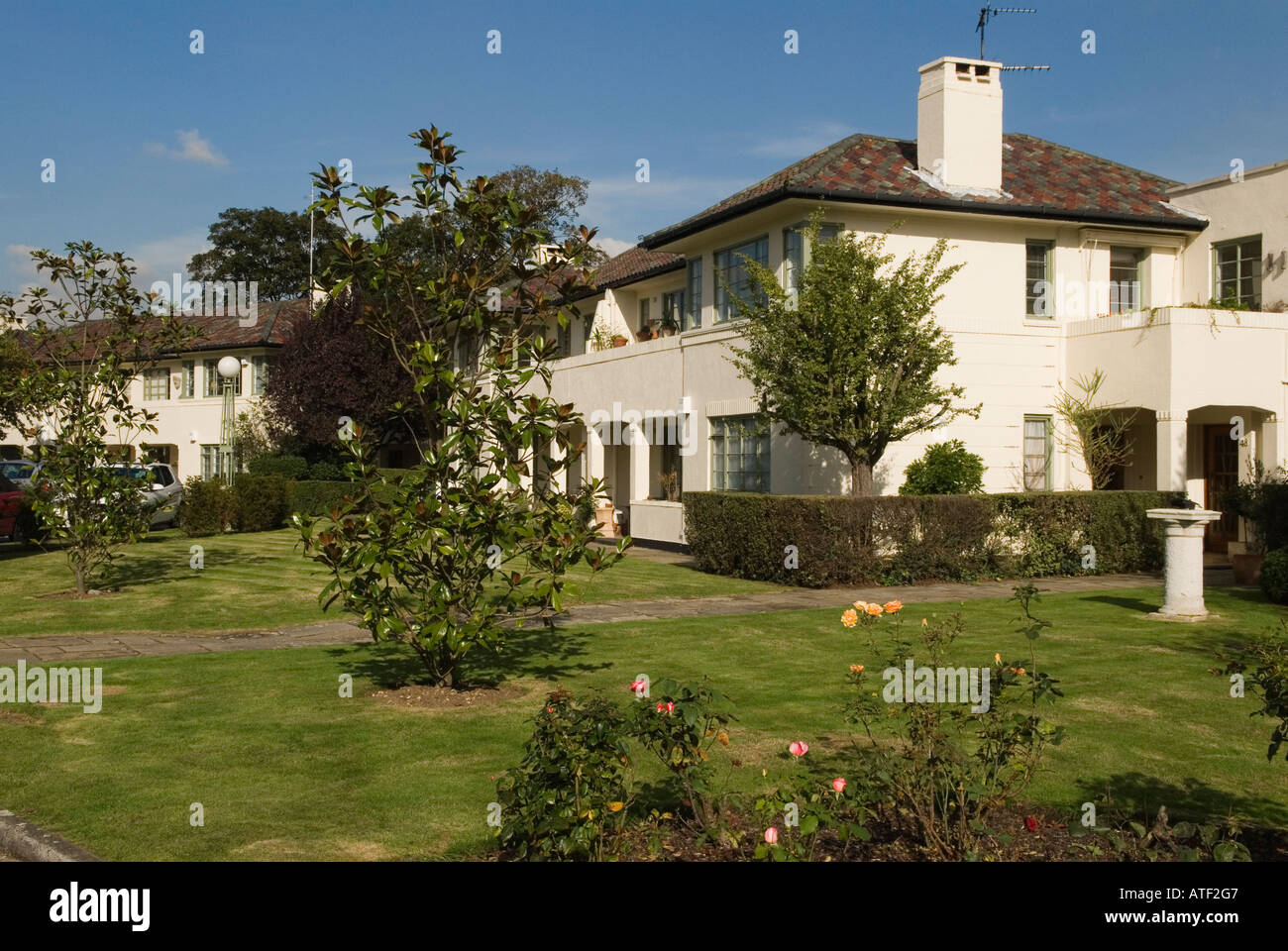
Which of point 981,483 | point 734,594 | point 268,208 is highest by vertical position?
point 268,208

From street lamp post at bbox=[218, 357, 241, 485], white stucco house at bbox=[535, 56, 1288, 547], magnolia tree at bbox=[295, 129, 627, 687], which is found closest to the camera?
magnolia tree at bbox=[295, 129, 627, 687]

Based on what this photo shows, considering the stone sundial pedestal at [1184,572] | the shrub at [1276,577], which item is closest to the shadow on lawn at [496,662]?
the stone sundial pedestal at [1184,572]

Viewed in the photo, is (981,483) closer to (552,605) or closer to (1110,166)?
(1110,166)

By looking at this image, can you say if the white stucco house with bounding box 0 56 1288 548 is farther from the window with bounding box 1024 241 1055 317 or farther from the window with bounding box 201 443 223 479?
the window with bounding box 201 443 223 479

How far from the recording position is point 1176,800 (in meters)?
6.18

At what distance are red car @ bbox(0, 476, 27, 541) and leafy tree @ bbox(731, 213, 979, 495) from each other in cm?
1607

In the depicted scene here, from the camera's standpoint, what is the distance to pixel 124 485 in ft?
49.9

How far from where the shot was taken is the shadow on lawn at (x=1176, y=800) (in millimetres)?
5902

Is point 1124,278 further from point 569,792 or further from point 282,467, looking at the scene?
point 282,467

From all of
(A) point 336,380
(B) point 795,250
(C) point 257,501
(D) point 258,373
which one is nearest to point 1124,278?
(B) point 795,250

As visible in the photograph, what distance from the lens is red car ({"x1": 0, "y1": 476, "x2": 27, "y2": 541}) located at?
2284 centimetres

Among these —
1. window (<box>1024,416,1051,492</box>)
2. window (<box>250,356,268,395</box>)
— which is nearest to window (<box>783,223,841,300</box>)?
window (<box>1024,416,1051,492</box>)
